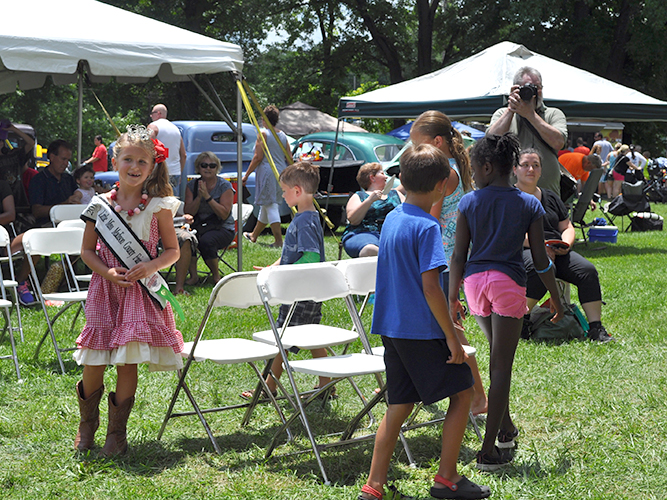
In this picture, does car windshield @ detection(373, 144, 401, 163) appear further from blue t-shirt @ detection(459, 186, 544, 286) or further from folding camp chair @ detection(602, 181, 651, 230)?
blue t-shirt @ detection(459, 186, 544, 286)

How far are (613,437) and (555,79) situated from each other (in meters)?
7.93

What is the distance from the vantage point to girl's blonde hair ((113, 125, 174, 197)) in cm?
363

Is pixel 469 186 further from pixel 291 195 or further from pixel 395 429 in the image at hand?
pixel 395 429

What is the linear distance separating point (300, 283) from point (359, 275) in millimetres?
389

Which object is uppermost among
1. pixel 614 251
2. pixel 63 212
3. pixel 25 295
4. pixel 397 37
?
pixel 397 37

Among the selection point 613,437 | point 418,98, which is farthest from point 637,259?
point 613,437

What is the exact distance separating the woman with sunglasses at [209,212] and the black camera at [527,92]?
4245 mm

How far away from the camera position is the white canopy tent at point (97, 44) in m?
6.64

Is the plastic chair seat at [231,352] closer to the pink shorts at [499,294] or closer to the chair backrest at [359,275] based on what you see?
the chair backrest at [359,275]

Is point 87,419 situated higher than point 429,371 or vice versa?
point 429,371

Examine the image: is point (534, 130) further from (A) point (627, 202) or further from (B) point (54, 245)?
(A) point (627, 202)

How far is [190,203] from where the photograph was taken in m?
8.46

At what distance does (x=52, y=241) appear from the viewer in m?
5.18

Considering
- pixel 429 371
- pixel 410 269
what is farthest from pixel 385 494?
pixel 410 269
